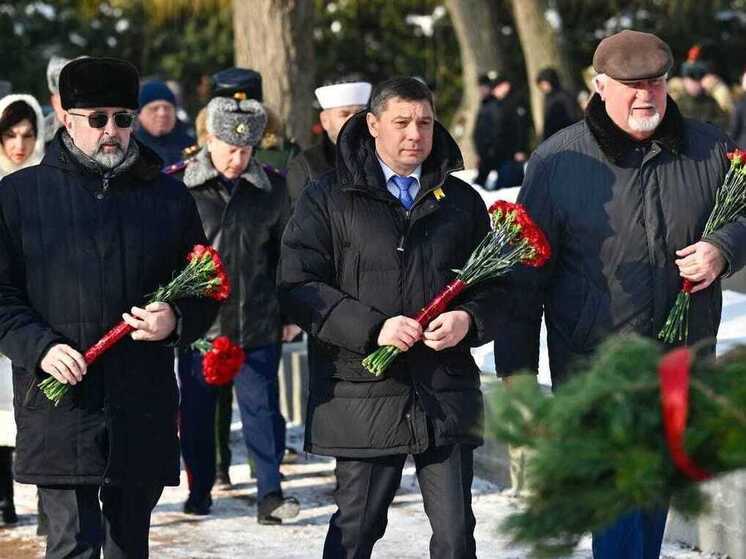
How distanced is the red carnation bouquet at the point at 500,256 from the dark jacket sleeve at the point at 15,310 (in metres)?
1.04

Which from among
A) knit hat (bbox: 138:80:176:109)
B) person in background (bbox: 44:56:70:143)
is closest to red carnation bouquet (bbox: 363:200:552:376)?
person in background (bbox: 44:56:70:143)

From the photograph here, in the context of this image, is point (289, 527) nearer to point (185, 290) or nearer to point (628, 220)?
point (185, 290)

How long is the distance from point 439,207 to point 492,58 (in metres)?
19.9

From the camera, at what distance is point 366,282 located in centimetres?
551

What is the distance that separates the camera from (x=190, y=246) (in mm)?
5566

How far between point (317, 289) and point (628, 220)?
1.07 m

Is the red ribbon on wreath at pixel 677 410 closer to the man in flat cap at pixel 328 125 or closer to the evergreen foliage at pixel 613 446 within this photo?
the evergreen foliage at pixel 613 446

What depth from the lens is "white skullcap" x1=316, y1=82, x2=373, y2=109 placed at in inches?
324

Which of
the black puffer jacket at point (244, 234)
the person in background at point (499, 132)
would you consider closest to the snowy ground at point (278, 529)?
the black puffer jacket at point (244, 234)

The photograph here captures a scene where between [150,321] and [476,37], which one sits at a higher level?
[476,37]

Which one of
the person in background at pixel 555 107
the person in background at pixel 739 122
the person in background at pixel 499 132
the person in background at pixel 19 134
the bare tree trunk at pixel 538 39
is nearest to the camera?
the person in background at pixel 19 134

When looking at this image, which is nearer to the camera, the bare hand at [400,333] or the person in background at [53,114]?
the bare hand at [400,333]

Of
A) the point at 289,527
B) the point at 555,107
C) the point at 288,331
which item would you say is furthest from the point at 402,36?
the point at 289,527

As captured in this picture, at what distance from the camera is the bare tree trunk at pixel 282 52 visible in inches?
508
